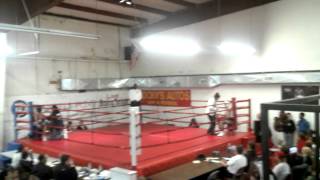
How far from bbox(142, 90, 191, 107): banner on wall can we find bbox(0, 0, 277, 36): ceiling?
2.62 meters

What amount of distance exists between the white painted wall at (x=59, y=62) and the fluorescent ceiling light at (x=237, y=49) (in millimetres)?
5374

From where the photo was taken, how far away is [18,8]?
8570 mm

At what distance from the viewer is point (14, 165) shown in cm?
703

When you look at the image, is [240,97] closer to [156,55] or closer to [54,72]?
[156,55]

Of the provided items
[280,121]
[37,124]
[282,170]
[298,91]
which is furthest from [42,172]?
[298,91]

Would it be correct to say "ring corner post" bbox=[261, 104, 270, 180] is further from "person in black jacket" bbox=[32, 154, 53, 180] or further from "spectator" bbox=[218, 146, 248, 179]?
"person in black jacket" bbox=[32, 154, 53, 180]

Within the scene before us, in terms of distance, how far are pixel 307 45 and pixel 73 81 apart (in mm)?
8088

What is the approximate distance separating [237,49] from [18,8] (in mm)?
6567

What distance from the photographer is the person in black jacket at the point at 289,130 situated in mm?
8984

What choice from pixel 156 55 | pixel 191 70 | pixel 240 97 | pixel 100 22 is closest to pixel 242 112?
pixel 240 97

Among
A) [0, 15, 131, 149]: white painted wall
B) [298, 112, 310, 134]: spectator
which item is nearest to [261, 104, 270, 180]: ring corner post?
[298, 112, 310, 134]: spectator

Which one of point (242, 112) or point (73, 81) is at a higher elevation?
point (73, 81)

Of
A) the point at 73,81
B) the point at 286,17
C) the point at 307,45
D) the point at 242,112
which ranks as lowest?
the point at 242,112

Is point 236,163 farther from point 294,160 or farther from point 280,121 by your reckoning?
point 280,121
